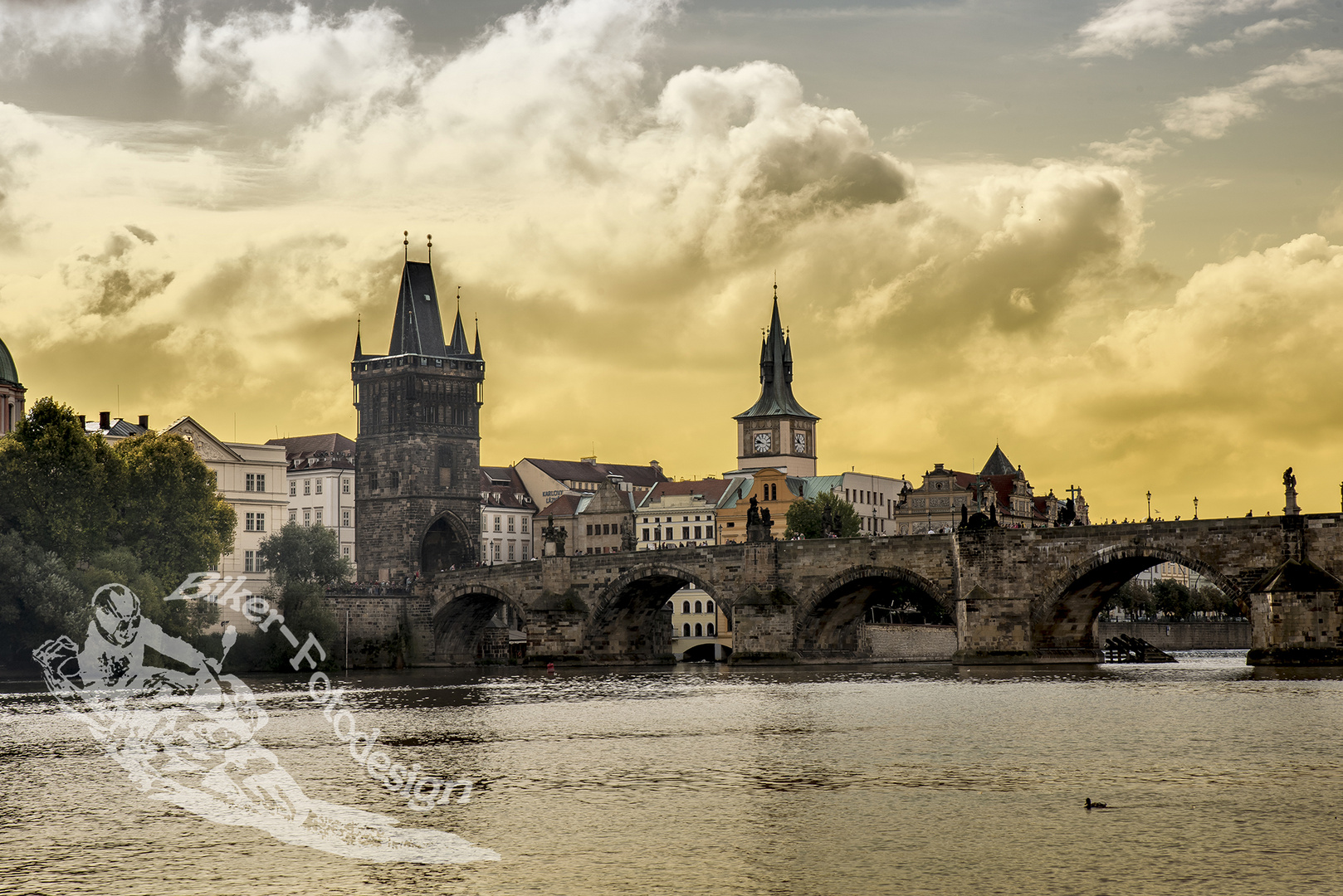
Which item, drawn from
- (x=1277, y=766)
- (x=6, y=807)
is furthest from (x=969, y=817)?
(x=6, y=807)

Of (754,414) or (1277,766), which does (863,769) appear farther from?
(754,414)

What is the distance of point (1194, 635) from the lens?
131625mm

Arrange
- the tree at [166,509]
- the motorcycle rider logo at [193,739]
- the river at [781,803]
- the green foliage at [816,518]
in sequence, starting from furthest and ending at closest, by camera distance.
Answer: the green foliage at [816,518], the tree at [166,509], the motorcycle rider logo at [193,739], the river at [781,803]

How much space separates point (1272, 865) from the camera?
727 inches

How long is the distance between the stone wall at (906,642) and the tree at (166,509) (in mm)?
30979

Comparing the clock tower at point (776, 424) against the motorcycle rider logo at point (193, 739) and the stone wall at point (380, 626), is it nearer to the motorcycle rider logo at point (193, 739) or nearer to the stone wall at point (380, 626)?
the stone wall at point (380, 626)

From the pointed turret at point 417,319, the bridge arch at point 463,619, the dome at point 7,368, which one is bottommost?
the bridge arch at point 463,619

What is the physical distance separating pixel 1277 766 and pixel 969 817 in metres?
7.48

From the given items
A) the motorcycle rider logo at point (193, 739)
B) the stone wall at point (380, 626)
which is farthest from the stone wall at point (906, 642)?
the motorcycle rider logo at point (193, 739)

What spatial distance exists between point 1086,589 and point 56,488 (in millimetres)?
41902

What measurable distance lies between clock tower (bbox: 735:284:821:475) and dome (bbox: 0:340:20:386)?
76.7 m

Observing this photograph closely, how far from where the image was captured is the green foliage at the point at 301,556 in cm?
9894

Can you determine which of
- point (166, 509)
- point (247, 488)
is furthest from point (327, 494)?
point (166, 509)

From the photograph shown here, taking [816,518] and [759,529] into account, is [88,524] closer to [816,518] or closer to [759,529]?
[759,529]
